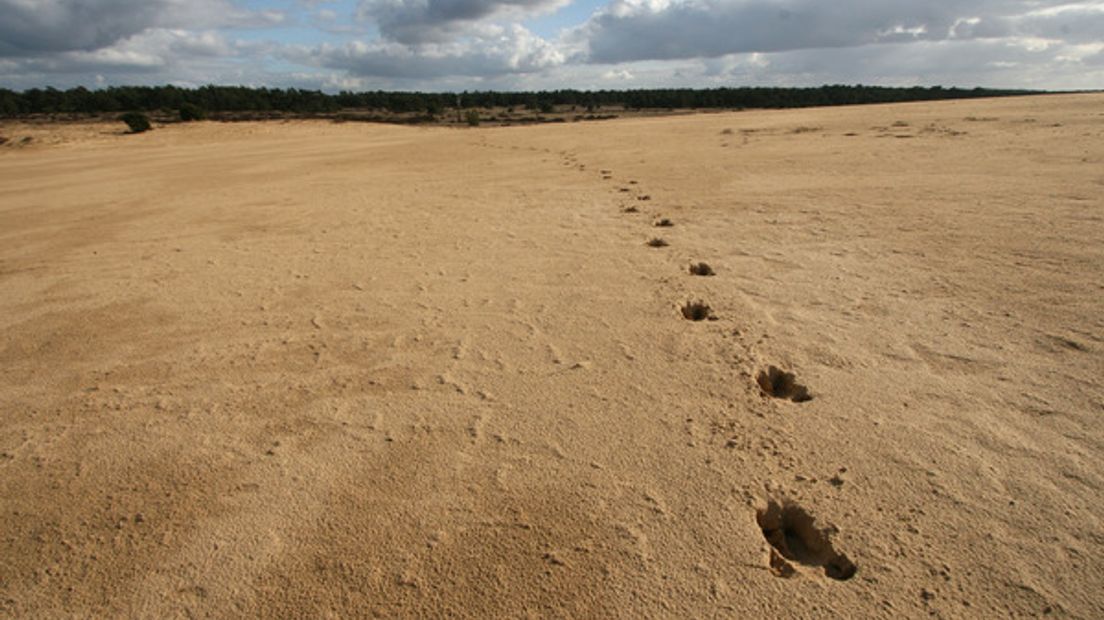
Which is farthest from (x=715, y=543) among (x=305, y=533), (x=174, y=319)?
(x=174, y=319)

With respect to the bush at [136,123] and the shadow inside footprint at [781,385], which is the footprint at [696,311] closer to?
the shadow inside footprint at [781,385]

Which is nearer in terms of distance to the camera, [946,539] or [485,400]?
[946,539]

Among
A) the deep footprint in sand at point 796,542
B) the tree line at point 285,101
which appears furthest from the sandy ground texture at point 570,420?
the tree line at point 285,101

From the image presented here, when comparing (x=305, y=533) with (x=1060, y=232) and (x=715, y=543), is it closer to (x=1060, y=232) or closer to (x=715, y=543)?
(x=715, y=543)

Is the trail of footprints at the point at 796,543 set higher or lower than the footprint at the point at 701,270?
lower

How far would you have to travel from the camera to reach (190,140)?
24672 millimetres

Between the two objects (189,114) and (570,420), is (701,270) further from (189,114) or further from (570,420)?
(189,114)

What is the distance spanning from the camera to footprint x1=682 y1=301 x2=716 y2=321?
3.84m

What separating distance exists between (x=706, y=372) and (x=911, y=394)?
36.4 inches

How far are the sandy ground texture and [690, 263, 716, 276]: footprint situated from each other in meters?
0.05

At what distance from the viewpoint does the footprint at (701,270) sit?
4.61 m

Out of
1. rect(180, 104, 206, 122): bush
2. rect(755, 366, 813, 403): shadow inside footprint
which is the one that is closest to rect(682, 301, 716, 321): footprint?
rect(755, 366, 813, 403): shadow inside footprint

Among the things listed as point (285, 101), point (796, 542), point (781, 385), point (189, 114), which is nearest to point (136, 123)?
point (189, 114)

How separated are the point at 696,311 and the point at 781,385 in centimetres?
102
